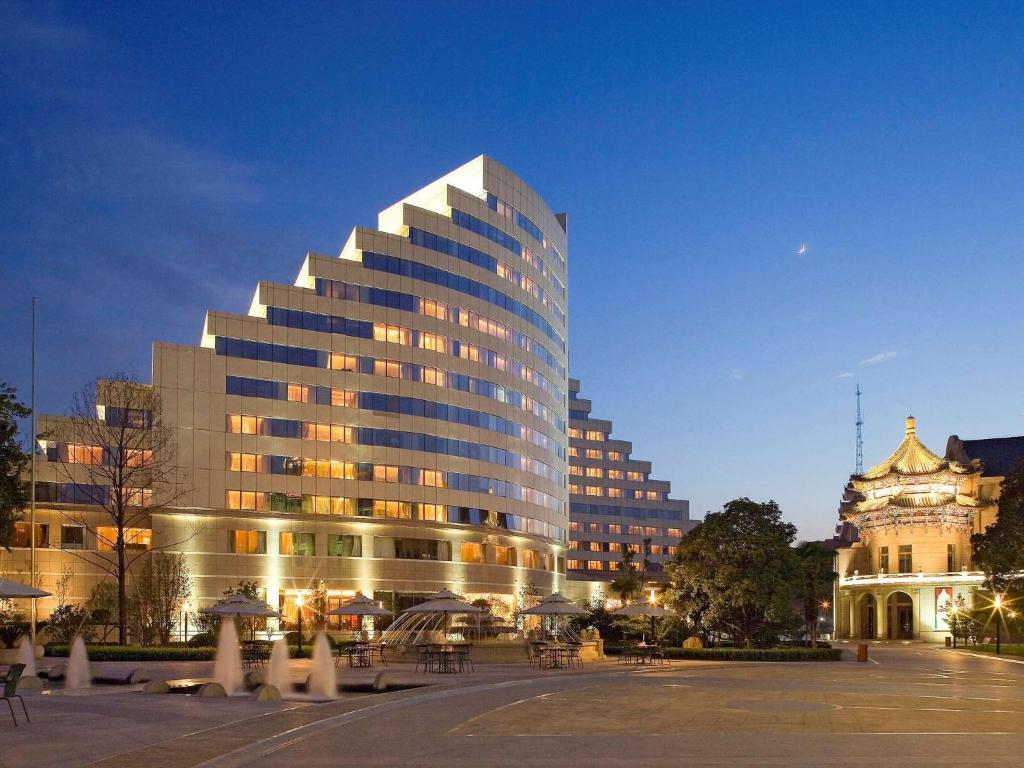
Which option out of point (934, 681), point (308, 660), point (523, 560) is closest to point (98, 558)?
point (308, 660)

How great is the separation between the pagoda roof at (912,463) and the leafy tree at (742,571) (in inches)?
2417

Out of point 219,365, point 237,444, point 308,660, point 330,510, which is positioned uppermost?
point 219,365

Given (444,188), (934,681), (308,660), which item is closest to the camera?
(934,681)

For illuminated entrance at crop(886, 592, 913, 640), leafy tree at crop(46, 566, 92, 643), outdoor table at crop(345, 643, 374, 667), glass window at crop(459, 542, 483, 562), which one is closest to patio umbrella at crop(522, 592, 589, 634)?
outdoor table at crop(345, 643, 374, 667)

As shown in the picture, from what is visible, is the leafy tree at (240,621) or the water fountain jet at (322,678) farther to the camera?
the leafy tree at (240,621)

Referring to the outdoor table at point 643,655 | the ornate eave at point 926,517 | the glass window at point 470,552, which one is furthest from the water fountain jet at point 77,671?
the ornate eave at point 926,517

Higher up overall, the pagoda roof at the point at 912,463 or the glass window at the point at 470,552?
the pagoda roof at the point at 912,463

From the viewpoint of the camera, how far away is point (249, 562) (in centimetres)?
8338

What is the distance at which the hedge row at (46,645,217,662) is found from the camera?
1866 inches

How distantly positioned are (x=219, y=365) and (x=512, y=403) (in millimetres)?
30656

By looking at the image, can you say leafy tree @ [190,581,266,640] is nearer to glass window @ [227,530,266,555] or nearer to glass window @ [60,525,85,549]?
glass window @ [227,530,266,555]

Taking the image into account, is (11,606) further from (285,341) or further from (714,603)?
(714,603)

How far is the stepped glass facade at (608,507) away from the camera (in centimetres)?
17038

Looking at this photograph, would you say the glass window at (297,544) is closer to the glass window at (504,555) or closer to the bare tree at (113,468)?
the bare tree at (113,468)
